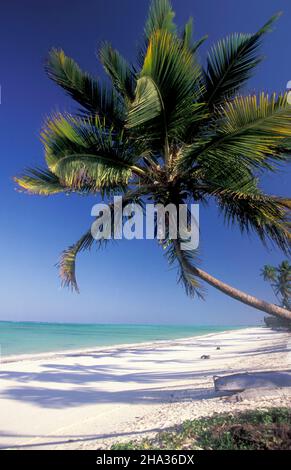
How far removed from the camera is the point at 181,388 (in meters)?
8.30

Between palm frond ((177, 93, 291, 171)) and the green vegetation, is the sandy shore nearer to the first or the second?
the green vegetation

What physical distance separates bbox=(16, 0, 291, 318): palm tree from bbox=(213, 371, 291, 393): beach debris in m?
3.12

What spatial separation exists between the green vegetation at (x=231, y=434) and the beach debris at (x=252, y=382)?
68.2 inches

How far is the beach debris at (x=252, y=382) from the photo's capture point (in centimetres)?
612

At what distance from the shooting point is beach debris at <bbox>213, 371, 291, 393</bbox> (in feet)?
20.1

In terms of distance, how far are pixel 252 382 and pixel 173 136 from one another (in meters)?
5.05

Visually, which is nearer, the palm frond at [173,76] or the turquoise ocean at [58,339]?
the palm frond at [173,76]

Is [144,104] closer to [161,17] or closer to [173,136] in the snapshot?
[173,136]

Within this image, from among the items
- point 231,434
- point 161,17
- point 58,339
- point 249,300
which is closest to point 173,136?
→ point 161,17

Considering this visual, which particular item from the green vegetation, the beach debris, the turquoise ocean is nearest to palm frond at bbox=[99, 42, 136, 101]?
the green vegetation

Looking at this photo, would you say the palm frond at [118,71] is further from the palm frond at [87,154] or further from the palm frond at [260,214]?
the palm frond at [260,214]

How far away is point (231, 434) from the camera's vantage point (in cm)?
363

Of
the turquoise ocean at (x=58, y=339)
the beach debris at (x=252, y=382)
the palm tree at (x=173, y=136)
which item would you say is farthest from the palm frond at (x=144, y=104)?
the turquoise ocean at (x=58, y=339)
